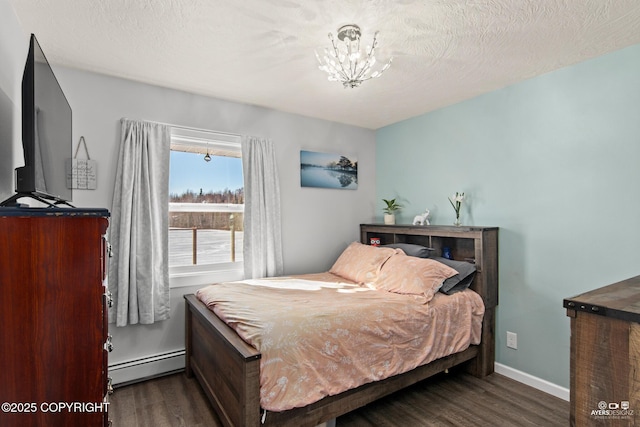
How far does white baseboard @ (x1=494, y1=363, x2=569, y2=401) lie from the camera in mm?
2455

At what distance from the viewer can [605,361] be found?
1.32 m

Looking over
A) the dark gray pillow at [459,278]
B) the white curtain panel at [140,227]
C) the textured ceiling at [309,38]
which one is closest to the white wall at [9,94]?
the textured ceiling at [309,38]

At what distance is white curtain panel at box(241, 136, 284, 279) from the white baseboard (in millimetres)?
2196

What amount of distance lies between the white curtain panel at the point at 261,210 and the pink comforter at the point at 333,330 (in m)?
0.44

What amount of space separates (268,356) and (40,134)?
4.73 ft

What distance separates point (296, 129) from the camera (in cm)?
362

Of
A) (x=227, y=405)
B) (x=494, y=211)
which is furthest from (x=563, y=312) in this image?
(x=227, y=405)

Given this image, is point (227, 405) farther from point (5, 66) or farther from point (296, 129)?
point (296, 129)

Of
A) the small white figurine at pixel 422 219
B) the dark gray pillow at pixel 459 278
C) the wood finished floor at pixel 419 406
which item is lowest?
the wood finished floor at pixel 419 406

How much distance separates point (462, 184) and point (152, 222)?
2863 millimetres

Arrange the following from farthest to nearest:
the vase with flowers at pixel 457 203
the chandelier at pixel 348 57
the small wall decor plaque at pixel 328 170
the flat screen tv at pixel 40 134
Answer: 1. the small wall decor plaque at pixel 328 170
2. the vase with flowers at pixel 457 203
3. the chandelier at pixel 348 57
4. the flat screen tv at pixel 40 134

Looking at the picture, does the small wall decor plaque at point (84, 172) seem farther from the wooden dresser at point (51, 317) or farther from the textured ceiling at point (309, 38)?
the wooden dresser at point (51, 317)

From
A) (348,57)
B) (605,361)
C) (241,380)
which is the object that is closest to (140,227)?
(241,380)

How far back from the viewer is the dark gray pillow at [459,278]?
2652 mm
